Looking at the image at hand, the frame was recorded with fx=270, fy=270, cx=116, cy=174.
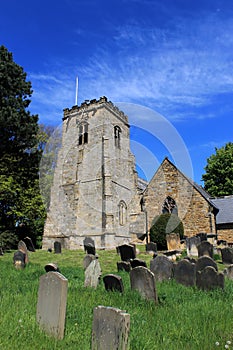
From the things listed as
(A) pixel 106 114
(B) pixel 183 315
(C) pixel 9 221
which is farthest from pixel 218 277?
(A) pixel 106 114

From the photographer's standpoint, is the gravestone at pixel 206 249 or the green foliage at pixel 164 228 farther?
the green foliage at pixel 164 228

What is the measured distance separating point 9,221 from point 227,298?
695 inches

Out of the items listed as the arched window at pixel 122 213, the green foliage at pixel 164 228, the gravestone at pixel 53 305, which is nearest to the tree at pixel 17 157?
the arched window at pixel 122 213

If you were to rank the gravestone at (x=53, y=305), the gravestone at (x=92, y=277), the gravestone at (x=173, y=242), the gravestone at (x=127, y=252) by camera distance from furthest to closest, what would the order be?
1. the gravestone at (x=173, y=242)
2. the gravestone at (x=127, y=252)
3. the gravestone at (x=92, y=277)
4. the gravestone at (x=53, y=305)

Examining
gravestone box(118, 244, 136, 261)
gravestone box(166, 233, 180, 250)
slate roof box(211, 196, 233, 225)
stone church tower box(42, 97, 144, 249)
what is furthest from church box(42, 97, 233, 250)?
gravestone box(118, 244, 136, 261)

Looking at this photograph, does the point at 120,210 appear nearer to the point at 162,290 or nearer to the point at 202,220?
the point at 202,220

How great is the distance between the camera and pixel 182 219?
810 inches

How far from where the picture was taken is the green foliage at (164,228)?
58.9ft

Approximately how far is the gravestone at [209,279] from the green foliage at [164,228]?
11.6 metres

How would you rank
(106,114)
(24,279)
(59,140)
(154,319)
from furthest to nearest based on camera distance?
1. (59,140)
2. (106,114)
3. (24,279)
4. (154,319)

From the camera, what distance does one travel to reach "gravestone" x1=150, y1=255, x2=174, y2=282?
7332 millimetres

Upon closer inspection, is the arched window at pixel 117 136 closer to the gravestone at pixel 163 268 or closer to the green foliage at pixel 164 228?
the green foliage at pixel 164 228

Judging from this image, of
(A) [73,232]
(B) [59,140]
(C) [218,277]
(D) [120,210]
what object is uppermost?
(B) [59,140]

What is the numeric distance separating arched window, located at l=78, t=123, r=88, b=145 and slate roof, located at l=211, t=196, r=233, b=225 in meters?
14.9
